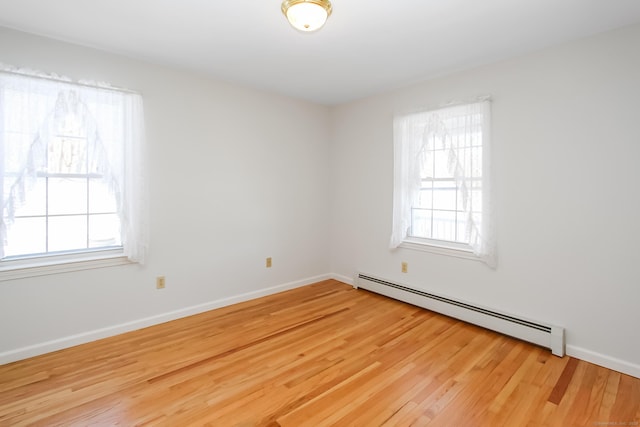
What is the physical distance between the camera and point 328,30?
2.43m

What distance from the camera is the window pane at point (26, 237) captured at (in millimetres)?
2512

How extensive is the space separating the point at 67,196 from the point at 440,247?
3640 mm

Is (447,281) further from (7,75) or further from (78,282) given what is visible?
(7,75)

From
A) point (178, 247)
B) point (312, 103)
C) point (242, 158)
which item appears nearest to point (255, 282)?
point (178, 247)

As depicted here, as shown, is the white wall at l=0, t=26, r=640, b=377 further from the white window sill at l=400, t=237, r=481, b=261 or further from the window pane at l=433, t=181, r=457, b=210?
the window pane at l=433, t=181, r=457, b=210

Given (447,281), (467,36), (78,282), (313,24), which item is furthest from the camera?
(447,281)

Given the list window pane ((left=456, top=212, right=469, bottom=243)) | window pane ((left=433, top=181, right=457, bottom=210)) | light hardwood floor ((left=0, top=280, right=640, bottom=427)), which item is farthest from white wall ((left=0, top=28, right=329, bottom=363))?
window pane ((left=456, top=212, right=469, bottom=243))

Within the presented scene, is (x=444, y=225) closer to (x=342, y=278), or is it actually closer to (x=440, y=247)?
(x=440, y=247)

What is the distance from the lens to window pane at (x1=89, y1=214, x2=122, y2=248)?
9.43 feet

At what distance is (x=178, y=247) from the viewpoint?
3316 mm

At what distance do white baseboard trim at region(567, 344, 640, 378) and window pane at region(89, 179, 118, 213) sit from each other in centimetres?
415

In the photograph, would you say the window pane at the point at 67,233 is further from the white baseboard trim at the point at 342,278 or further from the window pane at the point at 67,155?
Result: the white baseboard trim at the point at 342,278

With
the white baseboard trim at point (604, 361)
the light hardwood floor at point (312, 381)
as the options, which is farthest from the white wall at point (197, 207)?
the white baseboard trim at point (604, 361)

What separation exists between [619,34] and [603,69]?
25 cm
